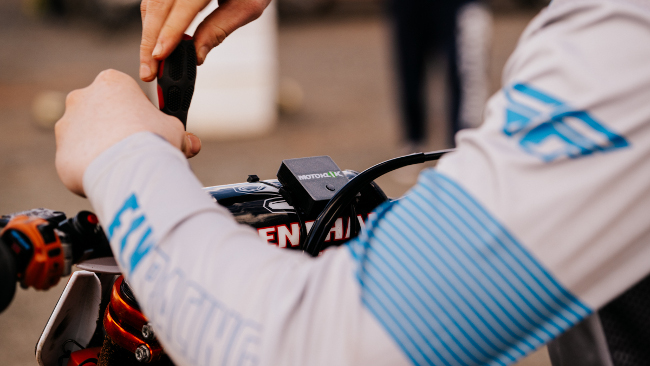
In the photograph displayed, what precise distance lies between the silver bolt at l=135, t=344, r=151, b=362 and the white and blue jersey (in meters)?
0.30

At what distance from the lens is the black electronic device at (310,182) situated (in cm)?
104

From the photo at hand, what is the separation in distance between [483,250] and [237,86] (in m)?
4.39

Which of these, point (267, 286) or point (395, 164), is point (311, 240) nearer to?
point (395, 164)

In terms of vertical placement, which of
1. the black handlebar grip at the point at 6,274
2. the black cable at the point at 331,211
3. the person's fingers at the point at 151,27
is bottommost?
the black cable at the point at 331,211

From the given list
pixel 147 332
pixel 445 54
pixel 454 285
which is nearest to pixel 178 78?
pixel 147 332

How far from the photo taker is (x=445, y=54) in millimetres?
4023

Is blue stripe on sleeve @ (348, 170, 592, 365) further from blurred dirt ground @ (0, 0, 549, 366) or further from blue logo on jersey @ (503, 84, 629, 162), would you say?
blurred dirt ground @ (0, 0, 549, 366)

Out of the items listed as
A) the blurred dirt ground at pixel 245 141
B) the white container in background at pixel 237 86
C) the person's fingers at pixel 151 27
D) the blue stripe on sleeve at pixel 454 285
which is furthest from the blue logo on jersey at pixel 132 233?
the white container in background at pixel 237 86

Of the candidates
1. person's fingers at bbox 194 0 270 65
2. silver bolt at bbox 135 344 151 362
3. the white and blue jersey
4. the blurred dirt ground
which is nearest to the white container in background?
the blurred dirt ground

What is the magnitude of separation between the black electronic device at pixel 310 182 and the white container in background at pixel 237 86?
12.2ft

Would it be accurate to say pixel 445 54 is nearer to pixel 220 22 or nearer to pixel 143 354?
pixel 220 22

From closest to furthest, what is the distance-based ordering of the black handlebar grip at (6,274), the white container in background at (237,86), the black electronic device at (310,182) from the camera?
the black handlebar grip at (6,274), the black electronic device at (310,182), the white container in background at (237,86)

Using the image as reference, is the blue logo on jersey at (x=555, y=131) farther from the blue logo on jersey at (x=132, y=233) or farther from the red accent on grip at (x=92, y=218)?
the red accent on grip at (x=92, y=218)

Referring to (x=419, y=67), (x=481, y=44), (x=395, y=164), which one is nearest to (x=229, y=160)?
(x=419, y=67)
